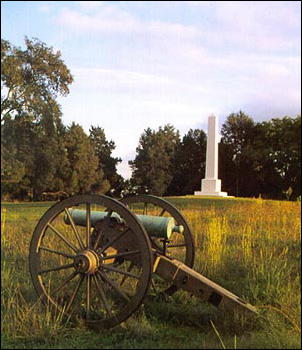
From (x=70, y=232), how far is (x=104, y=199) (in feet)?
9.23

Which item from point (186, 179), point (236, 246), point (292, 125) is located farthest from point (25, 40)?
point (292, 125)

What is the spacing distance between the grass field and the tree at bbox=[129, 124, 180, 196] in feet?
3.21

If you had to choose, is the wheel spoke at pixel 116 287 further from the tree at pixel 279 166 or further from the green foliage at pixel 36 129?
the tree at pixel 279 166

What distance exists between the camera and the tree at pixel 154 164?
781cm

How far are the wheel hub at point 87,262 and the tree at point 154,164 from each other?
292 cm

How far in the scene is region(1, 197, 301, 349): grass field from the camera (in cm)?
347

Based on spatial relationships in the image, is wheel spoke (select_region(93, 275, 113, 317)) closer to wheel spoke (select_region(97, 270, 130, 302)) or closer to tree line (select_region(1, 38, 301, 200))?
wheel spoke (select_region(97, 270, 130, 302))

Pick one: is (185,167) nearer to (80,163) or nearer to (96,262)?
(80,163)

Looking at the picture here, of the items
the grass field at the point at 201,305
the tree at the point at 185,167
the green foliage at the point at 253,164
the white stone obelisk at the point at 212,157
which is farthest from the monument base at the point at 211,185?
the grass field at the point at 201,305

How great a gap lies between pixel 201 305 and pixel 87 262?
1530 millimetres

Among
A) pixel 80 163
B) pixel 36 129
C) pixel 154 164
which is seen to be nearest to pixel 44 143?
pixel 36 129

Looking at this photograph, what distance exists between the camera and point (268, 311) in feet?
13.7

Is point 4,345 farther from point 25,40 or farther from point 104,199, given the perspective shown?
point 25,40

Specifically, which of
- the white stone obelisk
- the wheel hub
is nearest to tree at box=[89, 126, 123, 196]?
the wheel hub
